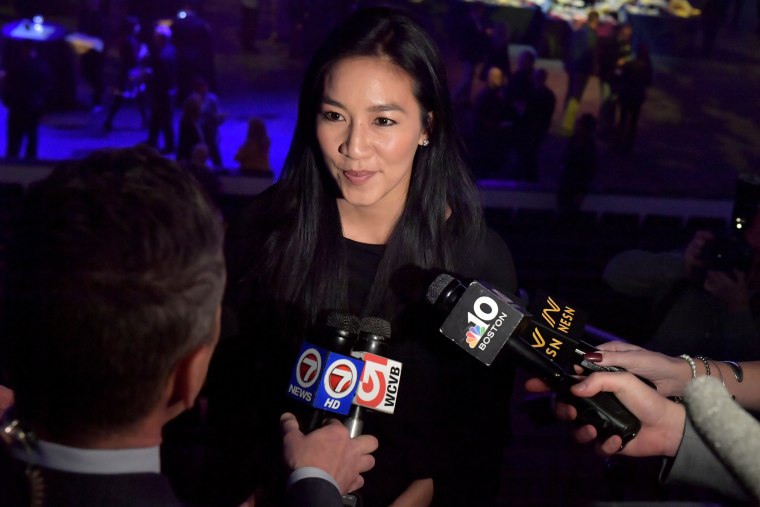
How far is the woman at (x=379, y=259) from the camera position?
1.91 m

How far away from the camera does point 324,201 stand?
82.5 inches

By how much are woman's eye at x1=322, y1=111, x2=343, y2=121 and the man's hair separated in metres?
0.92

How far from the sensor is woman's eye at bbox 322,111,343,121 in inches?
75.6

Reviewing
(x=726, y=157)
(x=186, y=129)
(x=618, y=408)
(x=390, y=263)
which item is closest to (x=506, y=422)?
(x=390, y=263)

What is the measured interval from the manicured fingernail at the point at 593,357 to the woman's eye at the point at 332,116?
84 cm

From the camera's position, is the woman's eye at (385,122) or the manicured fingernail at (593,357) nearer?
the manicured fingernail at (593,357)

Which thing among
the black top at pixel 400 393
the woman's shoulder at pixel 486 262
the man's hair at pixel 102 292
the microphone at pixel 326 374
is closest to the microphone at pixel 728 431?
the man's hair at pixel 102 292

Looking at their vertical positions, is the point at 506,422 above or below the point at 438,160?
below

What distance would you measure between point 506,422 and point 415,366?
0.34 metres

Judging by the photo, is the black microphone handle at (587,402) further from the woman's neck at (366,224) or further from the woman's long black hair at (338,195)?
the woman's neck at (366,224)

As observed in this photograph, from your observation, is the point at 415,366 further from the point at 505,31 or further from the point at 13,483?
the point at 505,31

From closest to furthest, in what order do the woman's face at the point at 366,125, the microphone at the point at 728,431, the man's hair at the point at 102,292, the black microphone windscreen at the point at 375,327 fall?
the microphone at the point at 728,431
the man's hair at the point at 102,292
the black microphone windscreen at the point at 375,327
the woman's face at the point at 366,125

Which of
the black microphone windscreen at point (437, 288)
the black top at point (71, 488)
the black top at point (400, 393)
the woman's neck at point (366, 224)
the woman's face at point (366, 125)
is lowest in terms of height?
the black top at point (400, 393)

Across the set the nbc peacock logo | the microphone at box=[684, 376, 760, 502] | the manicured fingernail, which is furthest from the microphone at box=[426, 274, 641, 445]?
the microphone at box=[684, 376, 760, 502]
